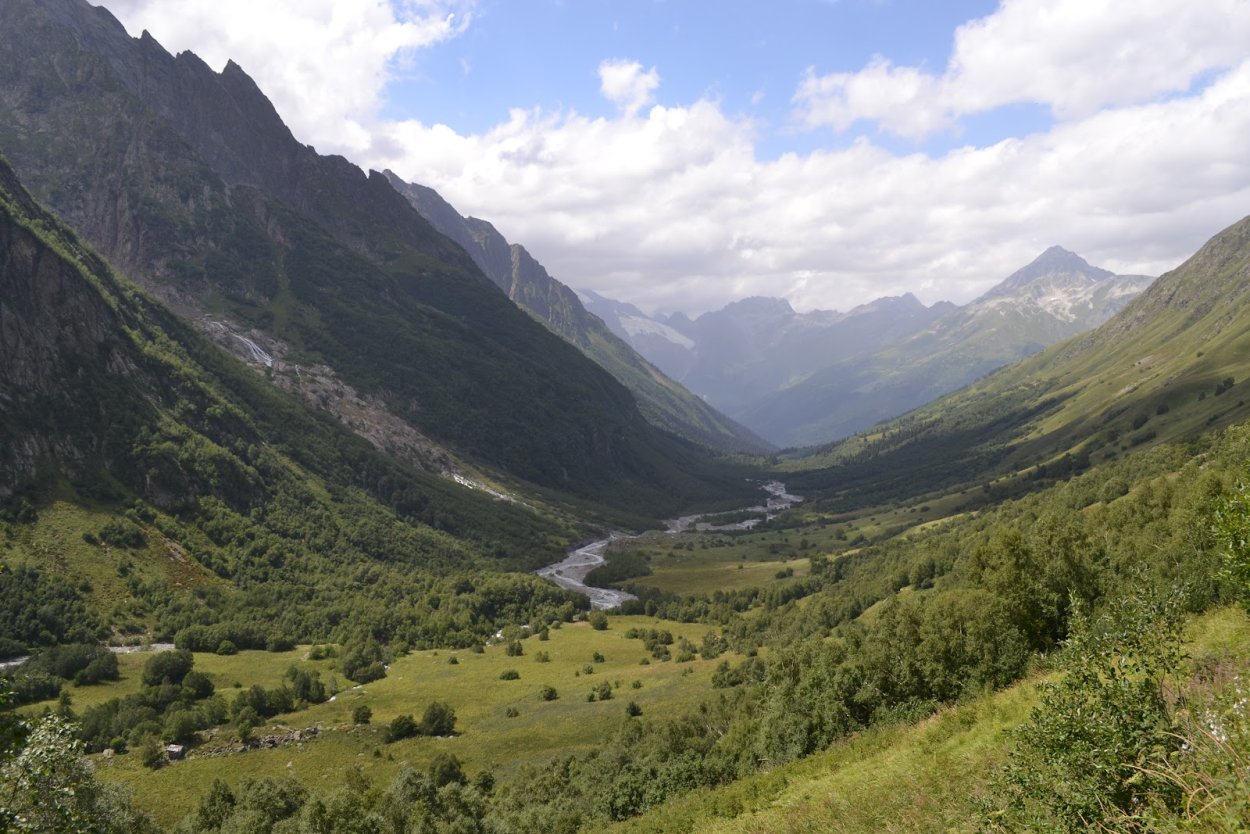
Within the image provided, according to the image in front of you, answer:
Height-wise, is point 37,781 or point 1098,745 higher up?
point 1098,745

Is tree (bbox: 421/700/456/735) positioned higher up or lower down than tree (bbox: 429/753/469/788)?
lower down

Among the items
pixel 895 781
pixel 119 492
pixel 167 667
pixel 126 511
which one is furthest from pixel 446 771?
pixel 119 492

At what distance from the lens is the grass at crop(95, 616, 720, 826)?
83.9m

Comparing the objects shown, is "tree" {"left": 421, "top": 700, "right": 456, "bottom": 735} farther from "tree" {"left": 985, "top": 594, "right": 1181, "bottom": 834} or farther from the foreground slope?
"tree" {"left": 985, "top": 594, "right": 1181, "bottom": 834}

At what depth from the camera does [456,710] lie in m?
110

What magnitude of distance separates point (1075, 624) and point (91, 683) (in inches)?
5810

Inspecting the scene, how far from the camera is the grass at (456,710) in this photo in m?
83.9

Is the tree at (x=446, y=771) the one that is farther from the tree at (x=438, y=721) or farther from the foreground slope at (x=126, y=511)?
the foreground slope at (x=126, y=511)

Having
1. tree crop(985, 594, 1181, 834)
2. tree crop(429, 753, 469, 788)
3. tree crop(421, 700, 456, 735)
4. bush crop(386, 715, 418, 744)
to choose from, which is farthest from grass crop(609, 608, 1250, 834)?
bush crop(386, 715, 418, 744)

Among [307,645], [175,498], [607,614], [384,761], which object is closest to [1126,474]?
[607,614]

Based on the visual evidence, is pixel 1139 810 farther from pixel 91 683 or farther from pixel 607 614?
pixel 607 614

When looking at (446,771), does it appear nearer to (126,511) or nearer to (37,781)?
(37,781)

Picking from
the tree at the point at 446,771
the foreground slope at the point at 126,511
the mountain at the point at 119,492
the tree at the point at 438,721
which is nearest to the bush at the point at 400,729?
the tree at the point at 438,721

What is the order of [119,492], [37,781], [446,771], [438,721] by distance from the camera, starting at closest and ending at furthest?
[37,781] < [446,771] < [438,721] < [119,492]
